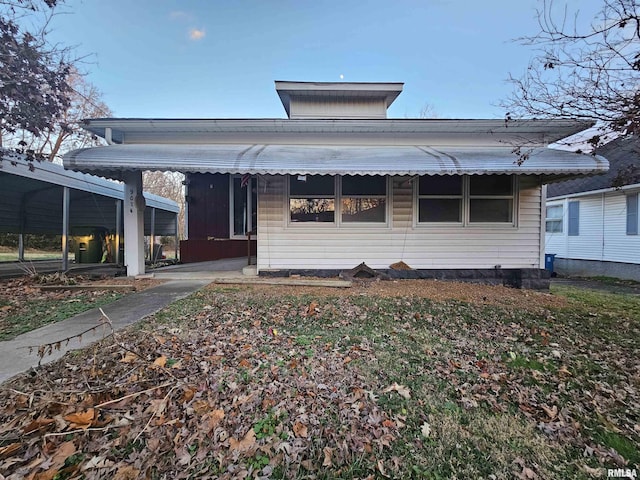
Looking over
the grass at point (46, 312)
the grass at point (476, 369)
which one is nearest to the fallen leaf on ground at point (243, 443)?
the grass at point (476, 369)

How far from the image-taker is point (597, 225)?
14.7m

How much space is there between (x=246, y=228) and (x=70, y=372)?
890cm

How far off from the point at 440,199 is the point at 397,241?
1693 millimetres

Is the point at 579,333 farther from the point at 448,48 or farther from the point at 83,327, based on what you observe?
the point at 448,48

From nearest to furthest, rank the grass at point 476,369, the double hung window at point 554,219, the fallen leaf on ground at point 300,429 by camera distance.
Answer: the grass at point 476,369
the fallen leaf on ground at point 300,429
the double hung window at point 554,219

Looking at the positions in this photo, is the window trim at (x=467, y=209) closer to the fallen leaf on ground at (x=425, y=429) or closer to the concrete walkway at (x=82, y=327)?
the concrete walkway at (x=82, y=327)

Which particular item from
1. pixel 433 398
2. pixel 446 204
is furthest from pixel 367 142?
pixel 433 398

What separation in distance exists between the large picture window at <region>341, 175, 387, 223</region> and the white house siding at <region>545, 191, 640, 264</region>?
40.5ft

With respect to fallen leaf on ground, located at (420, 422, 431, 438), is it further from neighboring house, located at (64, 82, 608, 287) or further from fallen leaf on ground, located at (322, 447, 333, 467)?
neighboring house, located at (64, 82, 608, 287)

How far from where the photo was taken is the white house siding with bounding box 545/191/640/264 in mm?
13336

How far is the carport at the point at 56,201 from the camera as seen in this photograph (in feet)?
29.7

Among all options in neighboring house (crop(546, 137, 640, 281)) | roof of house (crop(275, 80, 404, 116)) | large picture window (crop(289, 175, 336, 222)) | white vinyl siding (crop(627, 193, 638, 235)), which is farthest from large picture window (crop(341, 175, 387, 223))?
white vinyl siding (crop(627, 193, 638, 235))

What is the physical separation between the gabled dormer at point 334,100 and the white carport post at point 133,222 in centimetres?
587

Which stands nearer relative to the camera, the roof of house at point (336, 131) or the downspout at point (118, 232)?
the roof of house at point (336, 131)
